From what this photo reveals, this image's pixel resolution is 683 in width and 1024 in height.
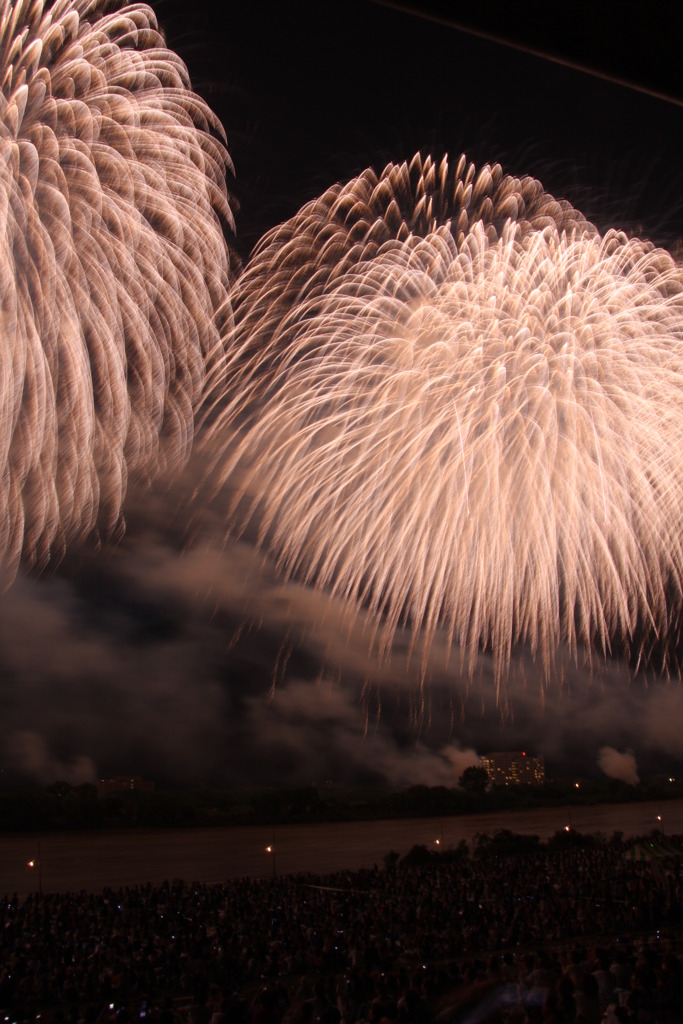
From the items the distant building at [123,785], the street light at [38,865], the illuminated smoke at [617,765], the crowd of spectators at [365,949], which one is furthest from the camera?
the illuminated smoke at [617,765]

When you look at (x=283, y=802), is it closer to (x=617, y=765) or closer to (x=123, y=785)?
(x=123, y=785)

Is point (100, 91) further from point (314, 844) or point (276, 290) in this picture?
point (314, 844)

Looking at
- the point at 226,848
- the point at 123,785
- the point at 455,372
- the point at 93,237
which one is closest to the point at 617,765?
the point at 226,848

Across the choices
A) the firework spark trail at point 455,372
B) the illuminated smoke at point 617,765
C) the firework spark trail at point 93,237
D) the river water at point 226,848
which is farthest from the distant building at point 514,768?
the firework spark trail at point 93,237

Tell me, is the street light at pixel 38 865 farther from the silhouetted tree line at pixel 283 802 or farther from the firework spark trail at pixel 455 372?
the firework spark trail at pixel 455 372

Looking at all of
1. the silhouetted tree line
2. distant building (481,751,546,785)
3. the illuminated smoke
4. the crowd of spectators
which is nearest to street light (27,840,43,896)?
the crowd of spectators

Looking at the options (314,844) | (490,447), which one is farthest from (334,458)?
(314,844)
